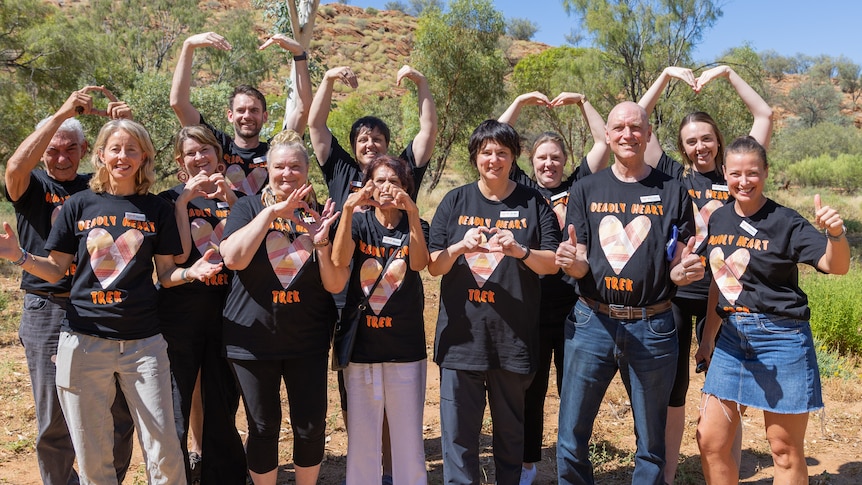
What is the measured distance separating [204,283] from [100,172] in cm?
81

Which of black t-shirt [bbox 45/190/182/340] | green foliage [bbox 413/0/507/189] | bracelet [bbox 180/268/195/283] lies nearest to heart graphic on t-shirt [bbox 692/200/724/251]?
bracelet [bbox 180/268/195/283]

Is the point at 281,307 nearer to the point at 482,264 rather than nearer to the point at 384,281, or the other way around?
the point at 384,281

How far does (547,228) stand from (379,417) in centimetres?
136

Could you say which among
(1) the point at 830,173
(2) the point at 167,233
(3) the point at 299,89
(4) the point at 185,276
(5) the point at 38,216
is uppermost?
(1) the point at 830,173

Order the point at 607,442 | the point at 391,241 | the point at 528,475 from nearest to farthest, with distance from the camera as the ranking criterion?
the point at 391,241
the point at 528,475
the point at 607,442

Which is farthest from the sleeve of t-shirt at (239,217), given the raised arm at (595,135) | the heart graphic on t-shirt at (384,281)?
the raised arm at (595,135)

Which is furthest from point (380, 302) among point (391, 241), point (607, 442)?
point (607, 442)

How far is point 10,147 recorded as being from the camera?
13.7m

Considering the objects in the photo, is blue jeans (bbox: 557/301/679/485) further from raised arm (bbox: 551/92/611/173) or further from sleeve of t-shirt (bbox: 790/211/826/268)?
raised arm (bbox: 551/92/611/173)

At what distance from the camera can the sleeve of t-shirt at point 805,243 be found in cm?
316

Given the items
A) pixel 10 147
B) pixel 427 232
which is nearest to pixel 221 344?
pixel 427 232

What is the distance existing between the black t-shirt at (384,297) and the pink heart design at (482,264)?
333mm

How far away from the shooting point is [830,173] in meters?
26.2

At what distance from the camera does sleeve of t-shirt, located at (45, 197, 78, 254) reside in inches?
130
